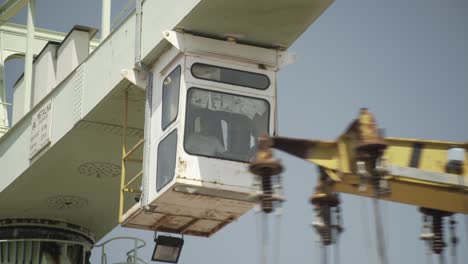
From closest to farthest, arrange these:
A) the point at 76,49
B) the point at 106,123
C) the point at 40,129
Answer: the point at 106,123
the point at 76,49
the point at 40,129

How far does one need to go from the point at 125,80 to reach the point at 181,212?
103 inches

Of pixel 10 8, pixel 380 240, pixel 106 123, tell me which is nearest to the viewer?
pixel 380 240

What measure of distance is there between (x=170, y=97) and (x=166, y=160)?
1031mm

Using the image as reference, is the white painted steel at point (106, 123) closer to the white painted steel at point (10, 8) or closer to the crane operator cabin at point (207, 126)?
the crane operator cabin at point (207, 126)

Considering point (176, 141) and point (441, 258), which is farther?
point (176, 141)

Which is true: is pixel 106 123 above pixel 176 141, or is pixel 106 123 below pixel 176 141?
above

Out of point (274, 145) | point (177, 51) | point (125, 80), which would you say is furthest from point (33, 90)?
point (274, 145)

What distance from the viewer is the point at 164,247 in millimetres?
24031

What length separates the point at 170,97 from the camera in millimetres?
22219

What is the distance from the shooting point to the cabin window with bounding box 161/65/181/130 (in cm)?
2195

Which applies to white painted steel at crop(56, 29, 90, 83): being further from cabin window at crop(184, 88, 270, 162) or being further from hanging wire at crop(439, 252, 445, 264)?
hanging wire at crop(439, 252, 445, 264)

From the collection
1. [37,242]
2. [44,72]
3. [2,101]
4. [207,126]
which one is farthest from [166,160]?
[2,101]

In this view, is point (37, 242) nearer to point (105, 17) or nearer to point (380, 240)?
point (105, 17)

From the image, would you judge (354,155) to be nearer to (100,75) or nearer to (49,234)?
(100,75)
